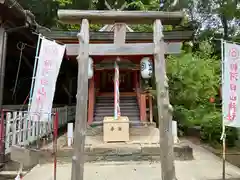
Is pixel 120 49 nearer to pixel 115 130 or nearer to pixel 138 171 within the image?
pixel 138 171

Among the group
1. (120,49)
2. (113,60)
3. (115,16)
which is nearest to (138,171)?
(120,49)

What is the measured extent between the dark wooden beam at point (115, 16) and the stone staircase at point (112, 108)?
466 cm

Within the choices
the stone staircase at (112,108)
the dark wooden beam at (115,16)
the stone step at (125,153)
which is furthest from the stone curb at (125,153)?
the dark wooden beam at (115,16)

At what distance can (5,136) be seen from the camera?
18.9 ft

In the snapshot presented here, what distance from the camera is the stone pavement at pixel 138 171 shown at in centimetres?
531

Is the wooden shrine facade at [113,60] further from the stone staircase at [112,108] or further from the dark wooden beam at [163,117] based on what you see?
the dark wooden beam at [163,117]

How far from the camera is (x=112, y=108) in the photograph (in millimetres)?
9438

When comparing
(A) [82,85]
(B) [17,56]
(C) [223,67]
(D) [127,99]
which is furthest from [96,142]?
(B) [17,56]

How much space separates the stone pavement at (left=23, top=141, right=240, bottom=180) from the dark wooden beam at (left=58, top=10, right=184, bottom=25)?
3.28m

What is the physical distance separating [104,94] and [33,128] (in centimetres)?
337

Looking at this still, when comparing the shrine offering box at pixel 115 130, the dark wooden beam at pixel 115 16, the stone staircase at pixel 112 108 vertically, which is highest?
the dark wooden beam at pixel 115 16

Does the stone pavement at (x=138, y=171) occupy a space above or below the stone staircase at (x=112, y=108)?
below

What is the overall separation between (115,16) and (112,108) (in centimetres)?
515

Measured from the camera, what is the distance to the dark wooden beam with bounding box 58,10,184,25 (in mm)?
4691
